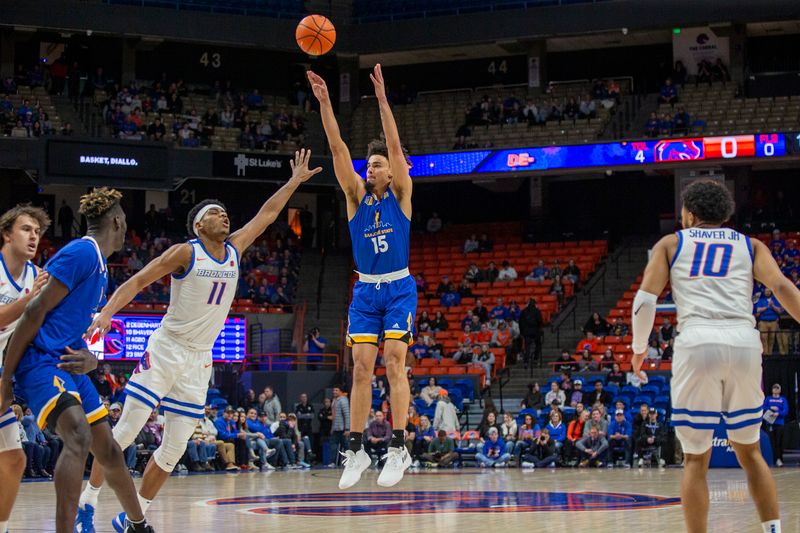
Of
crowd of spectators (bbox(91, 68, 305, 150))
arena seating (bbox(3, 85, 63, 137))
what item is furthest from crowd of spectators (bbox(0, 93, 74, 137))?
crowd of spectators (bbox(91, 68, 305, 150))

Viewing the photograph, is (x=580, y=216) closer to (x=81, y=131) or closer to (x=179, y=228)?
(x=179, y=228)

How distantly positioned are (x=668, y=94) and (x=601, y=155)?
384 cm

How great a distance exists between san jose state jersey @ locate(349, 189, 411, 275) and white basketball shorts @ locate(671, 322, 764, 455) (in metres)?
3.19

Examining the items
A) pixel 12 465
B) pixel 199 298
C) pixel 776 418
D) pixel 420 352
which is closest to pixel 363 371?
pixel 199 298

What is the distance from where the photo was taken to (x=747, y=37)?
3506cm

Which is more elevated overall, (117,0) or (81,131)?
(117,0)

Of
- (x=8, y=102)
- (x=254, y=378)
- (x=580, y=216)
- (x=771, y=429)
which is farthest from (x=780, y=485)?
(x=8, y=102)

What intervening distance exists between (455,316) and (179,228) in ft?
31.5

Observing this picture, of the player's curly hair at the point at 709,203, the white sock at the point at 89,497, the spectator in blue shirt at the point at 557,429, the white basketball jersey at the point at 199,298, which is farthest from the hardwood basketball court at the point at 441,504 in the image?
the player's curly hair at the point at 709,203

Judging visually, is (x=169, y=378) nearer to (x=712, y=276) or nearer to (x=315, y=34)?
(x=712, y=276)

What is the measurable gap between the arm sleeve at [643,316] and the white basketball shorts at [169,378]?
139 inches

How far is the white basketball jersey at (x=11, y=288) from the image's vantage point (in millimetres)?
7735

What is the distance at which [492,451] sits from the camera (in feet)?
77.3

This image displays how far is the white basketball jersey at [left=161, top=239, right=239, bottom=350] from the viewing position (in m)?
8.72
